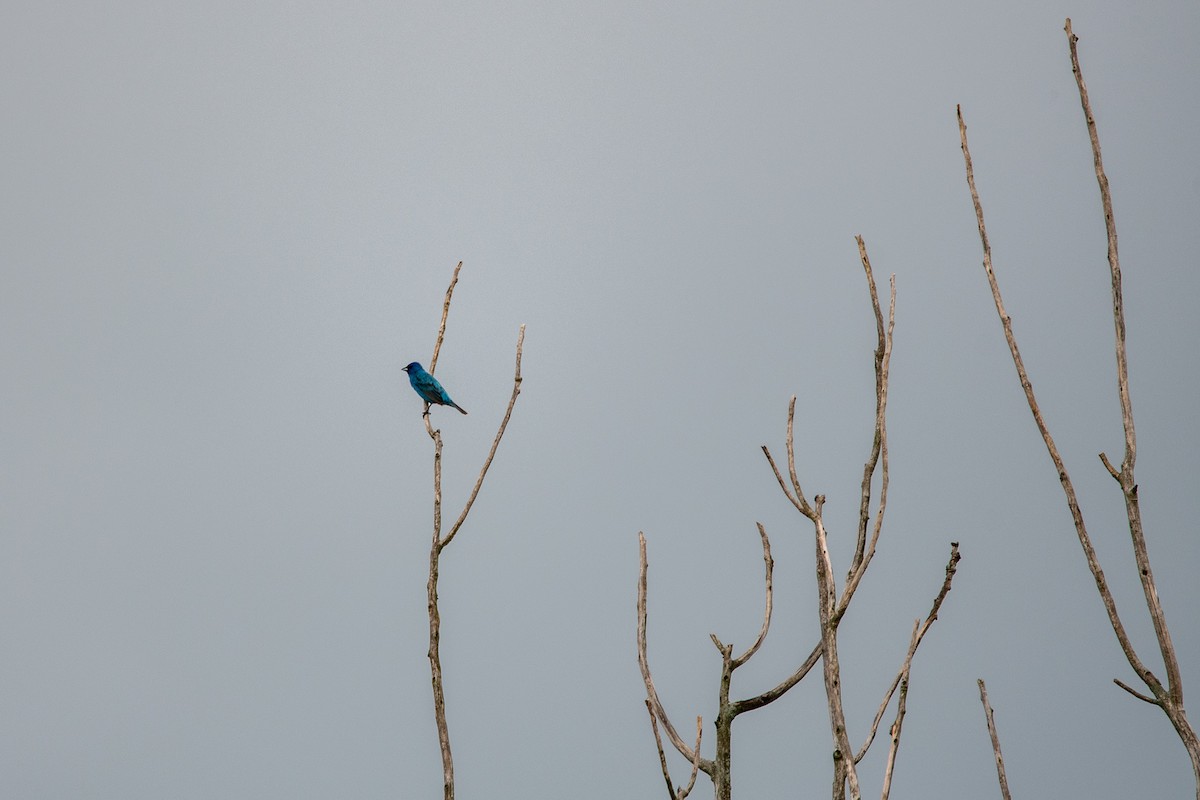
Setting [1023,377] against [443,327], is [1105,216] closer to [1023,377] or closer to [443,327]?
[1023,377]

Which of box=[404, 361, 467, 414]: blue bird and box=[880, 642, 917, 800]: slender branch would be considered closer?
box=[880, 642, 917, 800]: slender branch

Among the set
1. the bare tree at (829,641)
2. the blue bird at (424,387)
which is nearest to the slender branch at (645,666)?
the bare tree at (829,641)

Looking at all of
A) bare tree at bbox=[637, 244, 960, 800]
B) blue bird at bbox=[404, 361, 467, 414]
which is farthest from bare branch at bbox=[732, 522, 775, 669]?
blue bird at bbox=[404, 361, 467, 414]

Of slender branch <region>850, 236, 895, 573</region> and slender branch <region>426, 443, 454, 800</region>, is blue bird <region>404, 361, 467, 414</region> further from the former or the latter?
slender branch <region>850, 236, 895, 573</region>

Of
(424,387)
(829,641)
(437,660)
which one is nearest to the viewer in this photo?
(829,641)

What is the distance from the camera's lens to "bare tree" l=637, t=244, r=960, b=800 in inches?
162

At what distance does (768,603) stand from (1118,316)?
1786 mm

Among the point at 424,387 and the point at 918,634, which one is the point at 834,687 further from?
the point at 424,387

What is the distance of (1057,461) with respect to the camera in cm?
446

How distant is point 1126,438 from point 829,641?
1.37 metres

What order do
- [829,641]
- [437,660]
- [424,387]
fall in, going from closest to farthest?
[829,641] → [437,660] → [424,387]

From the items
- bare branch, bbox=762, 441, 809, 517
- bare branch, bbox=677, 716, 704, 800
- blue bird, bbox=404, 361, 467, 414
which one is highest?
blue bird, bbox=404, 361, 467, 414

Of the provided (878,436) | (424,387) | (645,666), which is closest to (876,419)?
(878,436)

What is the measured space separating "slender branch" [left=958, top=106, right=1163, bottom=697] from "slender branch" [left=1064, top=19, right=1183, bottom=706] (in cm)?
11
